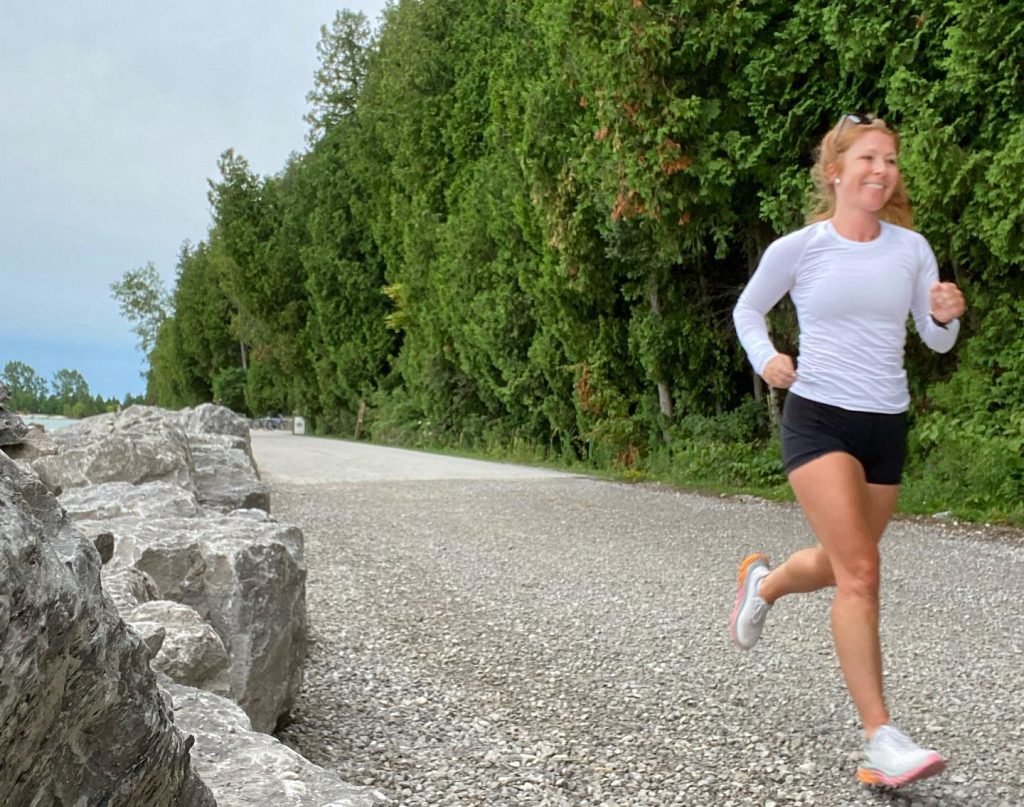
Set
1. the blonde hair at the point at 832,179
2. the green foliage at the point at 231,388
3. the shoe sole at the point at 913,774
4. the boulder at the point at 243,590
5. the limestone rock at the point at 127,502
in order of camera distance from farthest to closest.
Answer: the green foliage at the point at 231,388, the limestone rock at the point at 127,502, the boulder at the point at 243,590, the blonde hair at the point at 832,179, the shoe sole at the point at 913,774

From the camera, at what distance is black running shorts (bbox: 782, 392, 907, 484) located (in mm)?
3512

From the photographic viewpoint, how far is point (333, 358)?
37.0 m

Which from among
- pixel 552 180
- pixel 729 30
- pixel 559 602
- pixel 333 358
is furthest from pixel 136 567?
pixel 333 358

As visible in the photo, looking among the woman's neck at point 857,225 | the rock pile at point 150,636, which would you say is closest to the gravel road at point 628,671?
the rock pile at point 150,636

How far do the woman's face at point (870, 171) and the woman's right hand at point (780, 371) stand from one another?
63cm

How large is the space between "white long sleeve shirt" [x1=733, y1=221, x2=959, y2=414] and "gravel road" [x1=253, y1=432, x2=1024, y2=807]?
1384 mm

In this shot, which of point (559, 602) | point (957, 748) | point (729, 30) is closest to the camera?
point (957, 748)

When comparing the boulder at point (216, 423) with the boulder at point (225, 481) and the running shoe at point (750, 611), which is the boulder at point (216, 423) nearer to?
the boulder at point (225, 481)

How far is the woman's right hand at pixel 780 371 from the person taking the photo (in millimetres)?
3508

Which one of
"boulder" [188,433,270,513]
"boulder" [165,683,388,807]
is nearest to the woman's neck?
"boulder" [165,683,388,807]

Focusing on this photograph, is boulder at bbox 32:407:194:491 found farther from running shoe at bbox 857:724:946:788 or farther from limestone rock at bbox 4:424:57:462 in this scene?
running shoe at bbox 857:724:946:788

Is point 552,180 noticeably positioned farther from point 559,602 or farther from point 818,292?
point 818,292

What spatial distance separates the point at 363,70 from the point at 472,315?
2145 cm

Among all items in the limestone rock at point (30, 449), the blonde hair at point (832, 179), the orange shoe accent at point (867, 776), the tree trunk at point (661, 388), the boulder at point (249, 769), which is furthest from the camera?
the tree trunk at point (661, 388)
